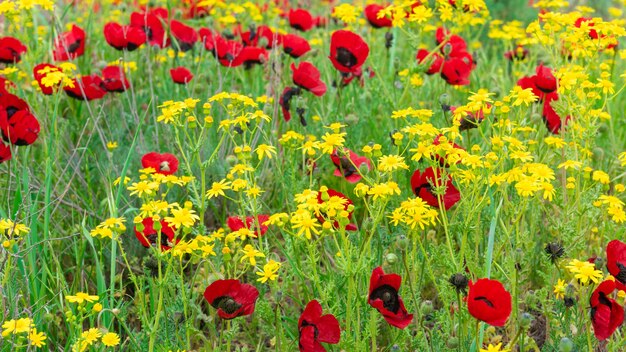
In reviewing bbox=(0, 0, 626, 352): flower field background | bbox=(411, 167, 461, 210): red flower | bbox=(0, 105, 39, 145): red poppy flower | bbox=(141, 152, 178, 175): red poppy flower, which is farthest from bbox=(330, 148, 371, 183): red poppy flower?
bbox=(0, 105, 39, 145): red poppy flower

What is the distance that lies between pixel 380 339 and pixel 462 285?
567 mm

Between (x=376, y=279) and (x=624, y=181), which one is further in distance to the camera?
(x=624, y=181)

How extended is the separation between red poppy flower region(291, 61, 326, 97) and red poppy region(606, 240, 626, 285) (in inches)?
43.9

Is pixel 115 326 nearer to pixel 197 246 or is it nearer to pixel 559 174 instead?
pixel 197 246

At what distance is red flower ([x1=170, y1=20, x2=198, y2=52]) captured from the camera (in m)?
3.23

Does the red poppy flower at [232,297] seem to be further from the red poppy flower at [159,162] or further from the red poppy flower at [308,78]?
the red poppy flower at [308,78]

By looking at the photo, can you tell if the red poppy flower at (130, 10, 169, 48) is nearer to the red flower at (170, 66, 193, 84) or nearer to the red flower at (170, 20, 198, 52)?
the red flower at (170, 20, 198, 52)

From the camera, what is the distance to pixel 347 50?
2633 mm

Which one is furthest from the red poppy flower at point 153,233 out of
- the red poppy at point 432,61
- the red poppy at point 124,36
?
the red poppy at point 432,61

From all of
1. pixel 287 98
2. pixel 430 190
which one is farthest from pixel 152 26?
pixel 430 190

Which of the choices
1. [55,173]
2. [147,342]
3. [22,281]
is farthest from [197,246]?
[55,173]

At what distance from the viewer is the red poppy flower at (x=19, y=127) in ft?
7.06

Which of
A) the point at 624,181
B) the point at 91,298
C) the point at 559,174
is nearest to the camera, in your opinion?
the point at 91,298

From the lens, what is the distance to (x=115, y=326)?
2244 mm
